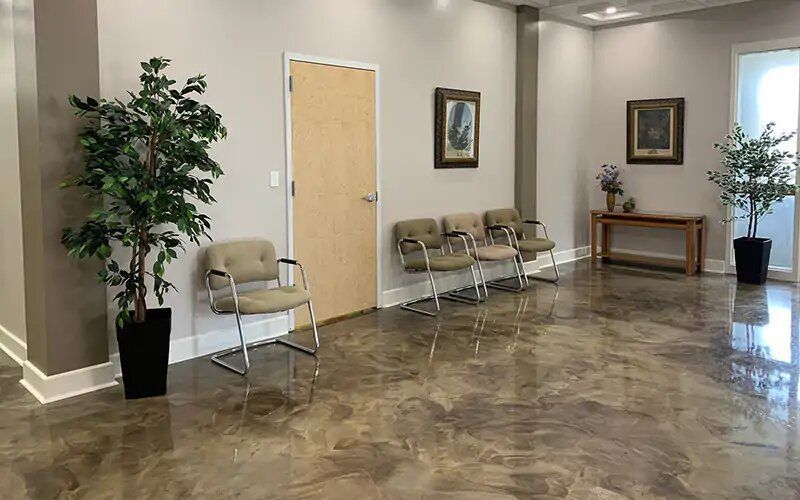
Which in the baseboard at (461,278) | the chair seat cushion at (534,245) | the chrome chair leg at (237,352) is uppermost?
the chair seat cushion at (534,245)

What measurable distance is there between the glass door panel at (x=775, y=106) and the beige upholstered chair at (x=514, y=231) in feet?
7.99

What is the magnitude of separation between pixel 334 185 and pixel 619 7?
4198 mm

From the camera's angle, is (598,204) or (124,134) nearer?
(124,134)

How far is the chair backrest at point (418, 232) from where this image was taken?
6.30 metres

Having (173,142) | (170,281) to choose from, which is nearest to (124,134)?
(173,142)

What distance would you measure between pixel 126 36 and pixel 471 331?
3.35m

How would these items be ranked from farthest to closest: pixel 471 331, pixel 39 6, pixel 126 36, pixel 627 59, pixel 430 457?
1. pixel 627 59
2. pixel 471 331
3. pixel 126 36
4. pixel 39 6
5. pixel 430 457

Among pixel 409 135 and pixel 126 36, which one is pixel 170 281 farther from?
pixel 409 135

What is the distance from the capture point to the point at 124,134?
3953mm

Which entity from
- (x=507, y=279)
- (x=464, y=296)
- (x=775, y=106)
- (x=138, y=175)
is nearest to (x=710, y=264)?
(x=775, y=106)

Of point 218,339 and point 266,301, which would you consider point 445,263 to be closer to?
point 266,301

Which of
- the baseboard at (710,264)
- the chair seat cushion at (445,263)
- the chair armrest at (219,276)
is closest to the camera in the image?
the chair armrest at (219,276)

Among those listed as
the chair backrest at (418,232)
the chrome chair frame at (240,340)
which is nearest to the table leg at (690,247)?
the chair backrest at (418,232)

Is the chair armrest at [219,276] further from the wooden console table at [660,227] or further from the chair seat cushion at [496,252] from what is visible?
the wooden console table at [660,227]
